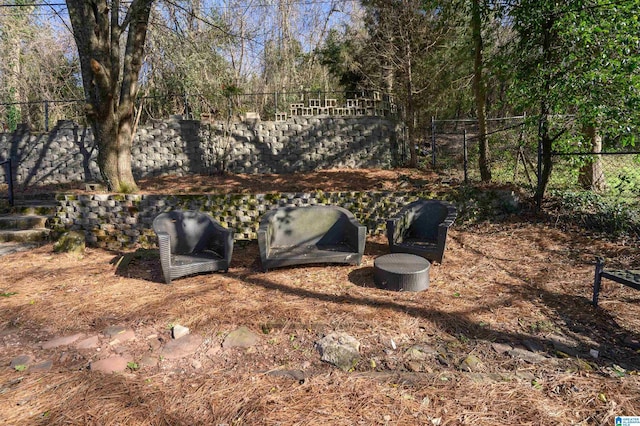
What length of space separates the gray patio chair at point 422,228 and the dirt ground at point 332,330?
0.32m

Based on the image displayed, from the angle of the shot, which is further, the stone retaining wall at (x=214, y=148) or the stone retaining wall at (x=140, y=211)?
the stone retaining wall at (x=214, y=148)

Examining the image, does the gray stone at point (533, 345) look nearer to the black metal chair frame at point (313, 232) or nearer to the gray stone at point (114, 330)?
the black metal chair frame at point (313, 232)

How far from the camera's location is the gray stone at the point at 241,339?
→ 2887 mm

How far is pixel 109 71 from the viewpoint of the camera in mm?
6672

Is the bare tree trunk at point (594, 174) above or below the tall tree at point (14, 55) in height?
below

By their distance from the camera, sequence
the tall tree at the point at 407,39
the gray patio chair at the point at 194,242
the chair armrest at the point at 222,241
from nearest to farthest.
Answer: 1. the gray patio chair at the point at 194,242
2. the chair armrest at the point at 222,241
3. the tall tree at the point at 407,39

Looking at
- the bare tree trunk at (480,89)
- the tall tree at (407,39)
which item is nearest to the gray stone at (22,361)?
the bare tree trunk at (480,89)

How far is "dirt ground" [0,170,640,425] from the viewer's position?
2176 mm

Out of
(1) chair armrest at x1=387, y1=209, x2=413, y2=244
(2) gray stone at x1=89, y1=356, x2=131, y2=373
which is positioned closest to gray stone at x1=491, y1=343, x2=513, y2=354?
(1) chair armrest at x1=387, y1=209, x2=413, y2=244

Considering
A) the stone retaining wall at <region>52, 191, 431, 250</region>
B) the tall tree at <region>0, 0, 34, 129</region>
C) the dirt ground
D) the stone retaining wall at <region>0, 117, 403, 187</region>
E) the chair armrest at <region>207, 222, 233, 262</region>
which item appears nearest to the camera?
the dirt ground

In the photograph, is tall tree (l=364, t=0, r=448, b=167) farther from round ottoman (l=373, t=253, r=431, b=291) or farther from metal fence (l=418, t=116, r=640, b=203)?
round ottoman (l=373, t=253, r=431, b=291)

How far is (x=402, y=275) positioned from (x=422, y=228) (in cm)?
178

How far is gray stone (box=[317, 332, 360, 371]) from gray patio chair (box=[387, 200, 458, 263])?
217 cm

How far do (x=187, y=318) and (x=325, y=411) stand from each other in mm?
1692
